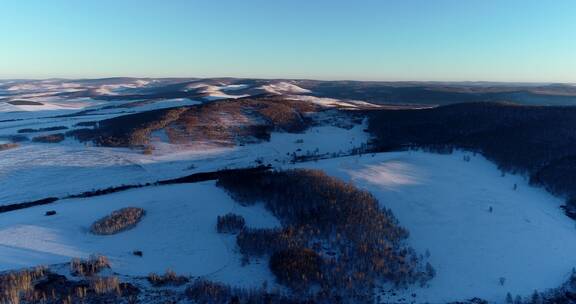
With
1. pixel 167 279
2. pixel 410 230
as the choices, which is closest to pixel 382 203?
pixel 410 230

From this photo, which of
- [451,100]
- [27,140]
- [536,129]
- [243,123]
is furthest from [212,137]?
[451,100]

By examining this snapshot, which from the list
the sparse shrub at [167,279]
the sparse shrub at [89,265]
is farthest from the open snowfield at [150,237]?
the sparse shrub at [167,279]

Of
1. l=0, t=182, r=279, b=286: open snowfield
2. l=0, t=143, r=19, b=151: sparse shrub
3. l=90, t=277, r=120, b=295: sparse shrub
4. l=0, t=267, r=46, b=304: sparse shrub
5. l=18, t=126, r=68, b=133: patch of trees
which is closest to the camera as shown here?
l=0, t=267, r=46, b=304: sparse shrub

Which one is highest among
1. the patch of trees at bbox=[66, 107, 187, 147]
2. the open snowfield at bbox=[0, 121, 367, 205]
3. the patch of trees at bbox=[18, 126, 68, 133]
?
the patch of trees at bbox=[66, 107, 187, 147]

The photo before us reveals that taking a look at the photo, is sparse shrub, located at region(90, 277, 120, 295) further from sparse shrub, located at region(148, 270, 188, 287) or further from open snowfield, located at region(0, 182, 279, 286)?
open snowfield, located at region(0, 182, 279, 286)

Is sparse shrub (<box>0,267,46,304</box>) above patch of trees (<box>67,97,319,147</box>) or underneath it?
underneath

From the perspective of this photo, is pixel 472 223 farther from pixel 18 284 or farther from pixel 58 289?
pixel 18 284

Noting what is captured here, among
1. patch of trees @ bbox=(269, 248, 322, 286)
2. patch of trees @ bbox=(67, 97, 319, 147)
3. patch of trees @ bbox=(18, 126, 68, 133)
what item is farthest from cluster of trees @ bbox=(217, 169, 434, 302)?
patch of trees @ bbox=(18, 126, 68, 133)

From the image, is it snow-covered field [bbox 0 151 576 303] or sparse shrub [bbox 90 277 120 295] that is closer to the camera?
sparse shrub [bbox 90 277 120 295]
